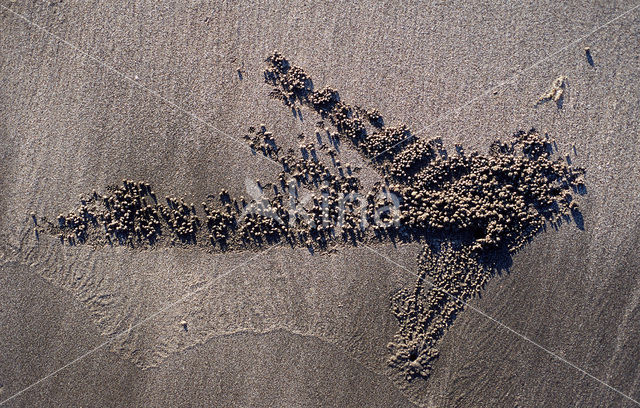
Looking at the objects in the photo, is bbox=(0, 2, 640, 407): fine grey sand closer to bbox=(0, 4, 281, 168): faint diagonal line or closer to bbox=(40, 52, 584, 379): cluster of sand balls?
bbox=(0, 4, 281, 168): faint diagonal line

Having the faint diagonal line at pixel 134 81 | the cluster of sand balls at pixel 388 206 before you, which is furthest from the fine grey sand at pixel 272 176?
the cluster of sand balls at pixel 388 206

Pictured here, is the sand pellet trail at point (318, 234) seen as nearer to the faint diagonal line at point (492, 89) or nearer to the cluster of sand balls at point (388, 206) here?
the cluster of sand balls at point (388, 206)

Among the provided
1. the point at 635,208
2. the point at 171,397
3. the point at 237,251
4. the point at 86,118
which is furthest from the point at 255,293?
the point at 635,208

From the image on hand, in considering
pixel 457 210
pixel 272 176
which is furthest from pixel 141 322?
pixel 457 210

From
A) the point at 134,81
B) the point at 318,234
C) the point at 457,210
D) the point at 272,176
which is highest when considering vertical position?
the point at 134,81

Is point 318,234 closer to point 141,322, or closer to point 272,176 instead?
point 272,176

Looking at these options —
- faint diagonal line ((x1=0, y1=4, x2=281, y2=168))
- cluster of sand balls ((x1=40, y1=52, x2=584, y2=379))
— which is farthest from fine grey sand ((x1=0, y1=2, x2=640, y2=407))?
cluster of sand balls ((x1=40, y1=52, x2=584, y2=379))
